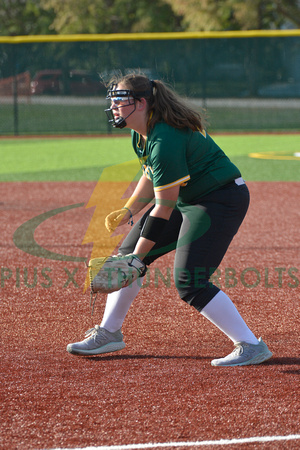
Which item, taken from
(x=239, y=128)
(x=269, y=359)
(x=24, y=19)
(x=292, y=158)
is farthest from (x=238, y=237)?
(x=24, y=19)

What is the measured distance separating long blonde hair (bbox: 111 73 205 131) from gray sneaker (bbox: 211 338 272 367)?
4.55 feet

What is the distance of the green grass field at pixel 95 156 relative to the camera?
539 inches

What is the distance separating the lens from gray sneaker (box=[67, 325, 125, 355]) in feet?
13.8

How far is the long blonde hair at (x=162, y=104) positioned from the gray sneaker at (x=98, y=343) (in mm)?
1415

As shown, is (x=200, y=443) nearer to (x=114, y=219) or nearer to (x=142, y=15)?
(x=114, y=219)

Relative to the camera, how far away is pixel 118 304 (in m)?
4.30

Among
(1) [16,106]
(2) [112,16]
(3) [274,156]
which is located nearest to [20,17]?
(2) [112,16]

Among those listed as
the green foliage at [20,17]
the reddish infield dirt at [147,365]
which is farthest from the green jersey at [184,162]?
the green foliage at [20,17]

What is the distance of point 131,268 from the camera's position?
150 inches

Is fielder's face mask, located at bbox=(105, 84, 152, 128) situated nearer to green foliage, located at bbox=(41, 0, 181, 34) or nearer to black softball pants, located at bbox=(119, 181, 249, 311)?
black softball pants, located at bbox=(119, 181, 249, 311)

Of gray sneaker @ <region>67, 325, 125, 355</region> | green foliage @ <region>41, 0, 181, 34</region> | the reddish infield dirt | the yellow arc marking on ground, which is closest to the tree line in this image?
green foliage @ <region>41, 0, 181, 34</region>

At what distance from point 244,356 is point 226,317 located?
27 centimetres

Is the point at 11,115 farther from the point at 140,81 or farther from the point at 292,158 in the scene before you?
the point at 140,81

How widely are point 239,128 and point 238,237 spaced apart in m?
15.0
